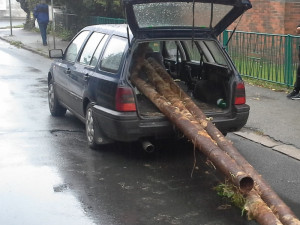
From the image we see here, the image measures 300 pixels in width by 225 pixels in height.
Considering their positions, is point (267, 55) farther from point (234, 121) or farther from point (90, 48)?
point (234, 121)

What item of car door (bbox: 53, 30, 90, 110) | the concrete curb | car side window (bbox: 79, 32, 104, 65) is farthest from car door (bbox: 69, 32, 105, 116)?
the concrete curb

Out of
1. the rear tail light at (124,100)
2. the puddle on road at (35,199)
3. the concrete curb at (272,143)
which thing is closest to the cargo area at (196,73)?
the rear tail light at (124,100)

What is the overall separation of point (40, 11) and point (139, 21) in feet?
60.2

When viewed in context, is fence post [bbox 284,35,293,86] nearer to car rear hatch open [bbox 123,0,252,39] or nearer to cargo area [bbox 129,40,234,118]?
cargo area [bbox 129,40,234,118]

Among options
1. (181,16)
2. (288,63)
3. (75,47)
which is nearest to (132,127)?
(181,16)

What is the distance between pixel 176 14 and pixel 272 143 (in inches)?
92.1

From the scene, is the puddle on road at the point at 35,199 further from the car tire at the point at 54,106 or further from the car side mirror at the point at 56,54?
the car tire at the point at 54,106

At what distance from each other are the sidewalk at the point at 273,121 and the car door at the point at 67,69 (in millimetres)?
2716

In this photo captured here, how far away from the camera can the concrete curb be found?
23.7 feet

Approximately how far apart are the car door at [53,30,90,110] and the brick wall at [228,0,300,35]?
27.9 feet

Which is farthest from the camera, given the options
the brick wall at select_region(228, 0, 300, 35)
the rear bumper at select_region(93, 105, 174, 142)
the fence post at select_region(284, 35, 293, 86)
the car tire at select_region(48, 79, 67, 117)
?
the brick wall at select_region(228, 0, 300, 35)

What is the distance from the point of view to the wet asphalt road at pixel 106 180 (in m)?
5.13

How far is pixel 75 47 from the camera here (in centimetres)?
861

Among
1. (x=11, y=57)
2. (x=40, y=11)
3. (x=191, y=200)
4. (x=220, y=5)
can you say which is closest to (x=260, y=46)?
(x=220, y=5)
